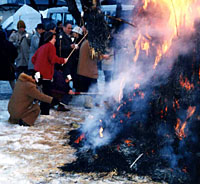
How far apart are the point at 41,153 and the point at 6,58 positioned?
179 inches

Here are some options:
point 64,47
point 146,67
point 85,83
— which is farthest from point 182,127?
point 64,47

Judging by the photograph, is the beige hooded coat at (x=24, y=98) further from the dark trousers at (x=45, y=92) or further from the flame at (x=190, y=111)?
the flame at (x=190, y=111)

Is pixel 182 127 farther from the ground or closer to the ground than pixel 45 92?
farther from the ground

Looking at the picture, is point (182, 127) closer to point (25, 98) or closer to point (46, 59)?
point (25, 98)

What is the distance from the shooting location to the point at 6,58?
8.97 meters

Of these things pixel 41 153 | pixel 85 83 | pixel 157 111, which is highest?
pixel 157 111

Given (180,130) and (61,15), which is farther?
(61,15)

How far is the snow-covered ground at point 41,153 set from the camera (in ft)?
14.0

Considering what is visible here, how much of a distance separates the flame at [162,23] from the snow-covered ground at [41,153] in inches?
88.2

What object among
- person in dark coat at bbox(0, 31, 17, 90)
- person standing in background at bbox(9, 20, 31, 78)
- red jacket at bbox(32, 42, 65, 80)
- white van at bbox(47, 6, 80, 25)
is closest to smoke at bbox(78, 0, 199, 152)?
red jacket at bbox(32, 42, 65, 80)

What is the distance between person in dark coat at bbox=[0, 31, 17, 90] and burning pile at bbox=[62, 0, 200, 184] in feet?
12.1

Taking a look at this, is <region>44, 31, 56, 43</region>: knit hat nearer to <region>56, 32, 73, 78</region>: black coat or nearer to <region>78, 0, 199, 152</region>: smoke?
<region>56, 32, 73, 78</region>: black coat

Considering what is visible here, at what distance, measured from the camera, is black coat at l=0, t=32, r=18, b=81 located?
8836 mm

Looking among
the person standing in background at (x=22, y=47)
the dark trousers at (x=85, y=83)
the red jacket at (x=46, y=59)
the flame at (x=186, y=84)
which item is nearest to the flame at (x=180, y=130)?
the flame at (x=186, y=84)
